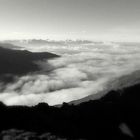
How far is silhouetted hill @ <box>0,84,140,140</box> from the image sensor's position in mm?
68125

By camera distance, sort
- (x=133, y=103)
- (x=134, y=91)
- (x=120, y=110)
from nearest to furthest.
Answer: (x=120, y=110) → (x=133, y=103) → (x=134, y=91)

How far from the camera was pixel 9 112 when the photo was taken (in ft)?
253

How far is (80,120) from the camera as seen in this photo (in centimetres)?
7988

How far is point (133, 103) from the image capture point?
326ft

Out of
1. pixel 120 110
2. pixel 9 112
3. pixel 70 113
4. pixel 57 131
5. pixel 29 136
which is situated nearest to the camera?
pixel 29 136

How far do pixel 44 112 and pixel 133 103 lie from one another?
138 ft

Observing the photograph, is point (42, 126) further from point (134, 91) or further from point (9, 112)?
point (134, 91)

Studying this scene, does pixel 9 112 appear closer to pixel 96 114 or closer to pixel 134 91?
pixel 96 114

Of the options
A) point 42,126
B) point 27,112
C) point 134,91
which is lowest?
point 42,126

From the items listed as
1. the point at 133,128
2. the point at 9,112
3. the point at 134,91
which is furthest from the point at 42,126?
the point at 134,91

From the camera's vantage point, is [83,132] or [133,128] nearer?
[83,132]

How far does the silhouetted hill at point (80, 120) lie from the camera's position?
6812cm

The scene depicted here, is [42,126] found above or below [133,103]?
below

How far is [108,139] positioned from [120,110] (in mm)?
21618
